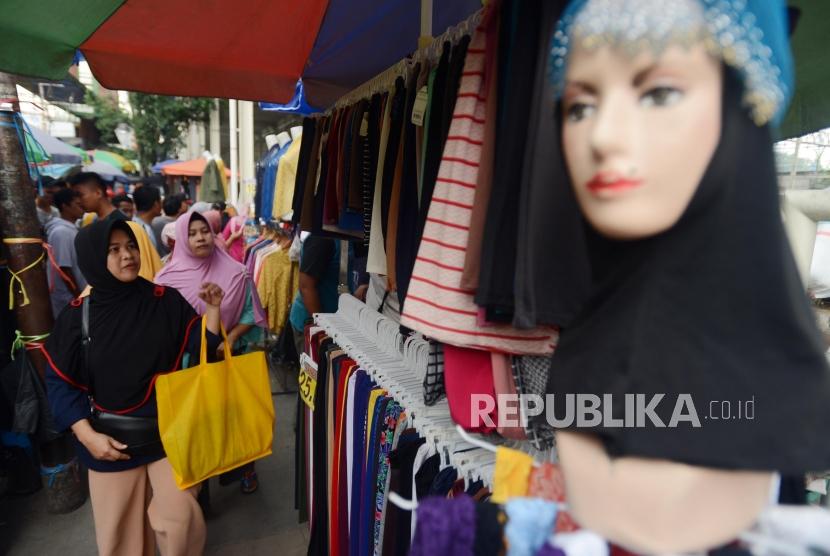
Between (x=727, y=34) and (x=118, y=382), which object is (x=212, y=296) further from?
(x=727, y=34)

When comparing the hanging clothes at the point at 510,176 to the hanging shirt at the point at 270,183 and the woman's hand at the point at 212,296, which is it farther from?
the hanging shirt at the point at 270,183

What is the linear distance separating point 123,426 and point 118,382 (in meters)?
0.19

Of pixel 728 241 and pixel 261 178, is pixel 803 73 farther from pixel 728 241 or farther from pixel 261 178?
pixel 261 178

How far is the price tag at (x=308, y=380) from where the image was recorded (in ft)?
7.58

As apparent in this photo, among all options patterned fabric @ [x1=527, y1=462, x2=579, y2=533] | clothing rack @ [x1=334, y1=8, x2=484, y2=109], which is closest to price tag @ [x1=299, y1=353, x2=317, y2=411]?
clothing rack @ [x1=334, y1=8, x2=484, y2=109]

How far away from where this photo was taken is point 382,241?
6.23 ft

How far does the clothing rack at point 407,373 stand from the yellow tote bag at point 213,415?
0.45 meters

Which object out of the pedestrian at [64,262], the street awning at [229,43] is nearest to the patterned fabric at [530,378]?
the street awning at [229,43]

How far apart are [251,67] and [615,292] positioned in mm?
2936

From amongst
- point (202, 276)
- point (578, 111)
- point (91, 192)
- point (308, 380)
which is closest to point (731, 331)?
point (578, 111)

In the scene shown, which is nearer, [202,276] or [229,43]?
[229,43]

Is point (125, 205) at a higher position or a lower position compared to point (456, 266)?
higher

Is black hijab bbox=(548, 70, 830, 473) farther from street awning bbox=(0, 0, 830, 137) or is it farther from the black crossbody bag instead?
the black crossbody bag

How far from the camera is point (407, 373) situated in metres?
1.80
